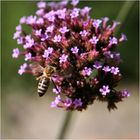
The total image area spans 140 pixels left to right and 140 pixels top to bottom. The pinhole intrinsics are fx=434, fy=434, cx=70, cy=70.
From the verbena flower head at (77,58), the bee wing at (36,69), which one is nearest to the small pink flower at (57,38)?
the verbena flower head at (77,58)

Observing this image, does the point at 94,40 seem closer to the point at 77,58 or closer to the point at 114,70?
the point at 77,58

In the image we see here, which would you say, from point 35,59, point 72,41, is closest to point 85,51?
point 72,41

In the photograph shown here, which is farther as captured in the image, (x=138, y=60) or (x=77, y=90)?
(x=138, y=60)

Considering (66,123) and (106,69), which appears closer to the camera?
(106,69)

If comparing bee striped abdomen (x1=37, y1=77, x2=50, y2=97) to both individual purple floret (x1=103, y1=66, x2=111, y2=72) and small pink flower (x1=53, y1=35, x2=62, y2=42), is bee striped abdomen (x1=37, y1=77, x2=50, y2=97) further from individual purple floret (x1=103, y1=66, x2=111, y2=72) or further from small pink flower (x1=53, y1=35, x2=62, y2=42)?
individual purple floret (x1=103, y1=66, x2=111, y2=72)

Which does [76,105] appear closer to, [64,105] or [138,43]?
[64,105]

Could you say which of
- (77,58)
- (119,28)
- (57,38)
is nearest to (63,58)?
(77,58)

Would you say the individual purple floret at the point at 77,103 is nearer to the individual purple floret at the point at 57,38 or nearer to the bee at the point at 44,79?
the bee at the point at 44,79

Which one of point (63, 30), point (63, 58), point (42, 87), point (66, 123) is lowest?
point (66, 123)

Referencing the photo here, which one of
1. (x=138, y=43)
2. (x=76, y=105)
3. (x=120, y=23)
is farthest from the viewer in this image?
(x=138, y=43)

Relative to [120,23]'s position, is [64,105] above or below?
below
